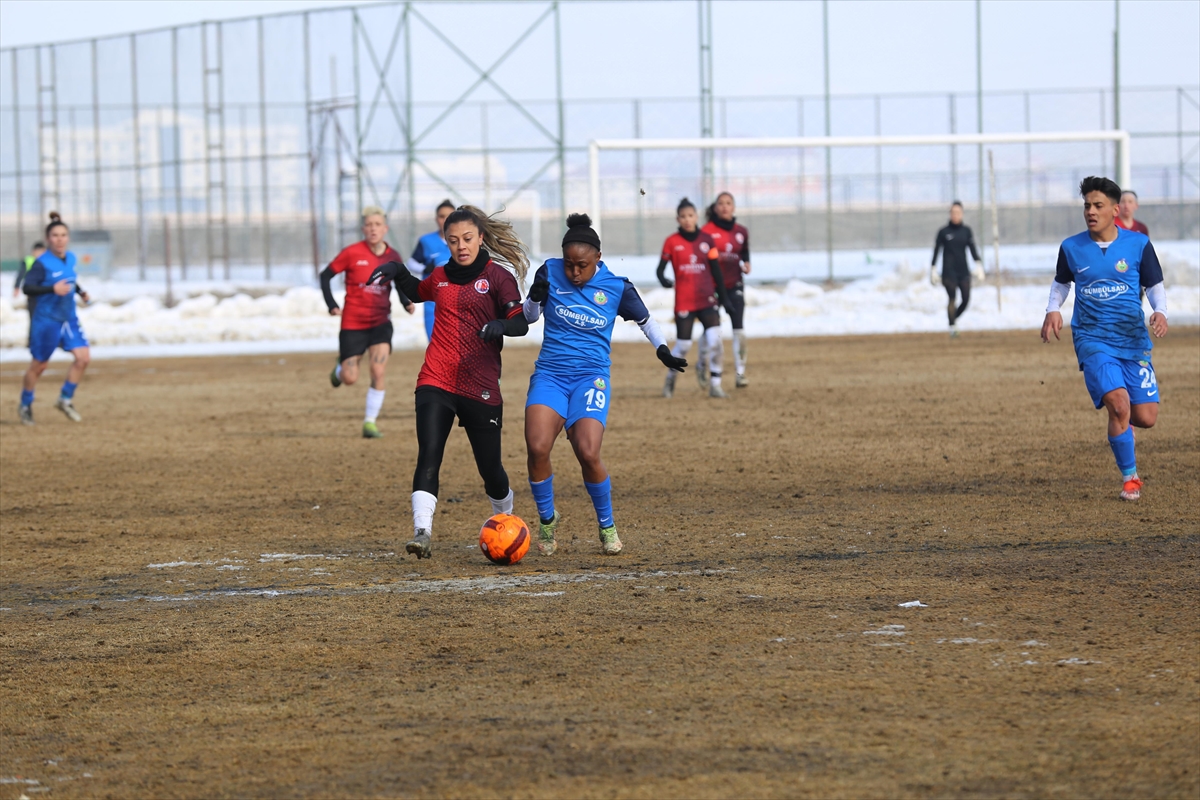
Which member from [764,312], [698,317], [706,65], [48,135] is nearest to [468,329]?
[698,317]

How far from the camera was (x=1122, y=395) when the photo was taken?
9.38m

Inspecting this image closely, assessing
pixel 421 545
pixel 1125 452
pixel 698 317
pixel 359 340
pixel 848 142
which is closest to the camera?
pixel 421 545

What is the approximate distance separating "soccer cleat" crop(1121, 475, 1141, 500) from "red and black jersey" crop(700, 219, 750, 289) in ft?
27.0

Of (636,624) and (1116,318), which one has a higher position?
(1116,318)

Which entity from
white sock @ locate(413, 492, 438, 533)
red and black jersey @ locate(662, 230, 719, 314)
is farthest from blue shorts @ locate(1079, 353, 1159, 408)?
red and black jersey @ locate(662, 230, 719, 314)

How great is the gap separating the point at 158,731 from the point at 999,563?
4172 millimetres

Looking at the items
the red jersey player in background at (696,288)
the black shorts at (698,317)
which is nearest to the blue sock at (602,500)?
the red jersey player in background at (696,288)

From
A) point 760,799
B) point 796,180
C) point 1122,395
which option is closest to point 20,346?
point 796,180

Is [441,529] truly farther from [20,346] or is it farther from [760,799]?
[20,346]

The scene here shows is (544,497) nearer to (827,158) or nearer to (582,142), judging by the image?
(582,142)

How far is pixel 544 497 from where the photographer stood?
8172 millimetres

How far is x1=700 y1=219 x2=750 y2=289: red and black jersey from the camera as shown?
56.5 feet

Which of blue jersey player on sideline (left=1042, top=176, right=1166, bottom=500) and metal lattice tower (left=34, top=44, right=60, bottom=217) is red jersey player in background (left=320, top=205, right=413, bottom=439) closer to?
blue jersey player on sideline (left=1042, top=176, right=1166, bottom=500)

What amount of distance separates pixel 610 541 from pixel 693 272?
8.90 metres
